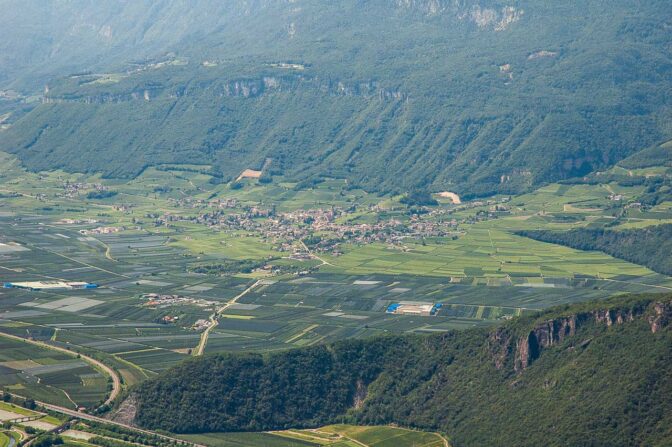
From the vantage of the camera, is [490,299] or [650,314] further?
[490,299]

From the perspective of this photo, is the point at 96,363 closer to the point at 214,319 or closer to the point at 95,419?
the point at 95,419

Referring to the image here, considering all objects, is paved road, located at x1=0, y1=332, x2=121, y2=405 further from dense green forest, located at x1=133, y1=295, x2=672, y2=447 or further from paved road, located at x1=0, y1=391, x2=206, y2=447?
dense green forest, located at x1=133, y1=295, x2=672, y2=447

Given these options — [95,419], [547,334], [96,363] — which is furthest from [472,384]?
[96,363]

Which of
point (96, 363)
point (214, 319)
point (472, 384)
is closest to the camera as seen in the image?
point (472, 384)

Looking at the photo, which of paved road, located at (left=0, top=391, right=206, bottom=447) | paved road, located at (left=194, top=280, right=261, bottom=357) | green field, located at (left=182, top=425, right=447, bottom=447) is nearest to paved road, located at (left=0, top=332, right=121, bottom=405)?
paved road, located at (left=0, top=391, right=206, bottom=447)

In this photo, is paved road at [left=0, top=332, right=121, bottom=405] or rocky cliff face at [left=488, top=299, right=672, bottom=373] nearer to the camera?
rocky cliff face at [left=488, top=299, right=672, bottom=373]

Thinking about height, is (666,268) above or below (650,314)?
below

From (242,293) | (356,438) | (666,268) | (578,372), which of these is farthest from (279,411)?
(666,268)

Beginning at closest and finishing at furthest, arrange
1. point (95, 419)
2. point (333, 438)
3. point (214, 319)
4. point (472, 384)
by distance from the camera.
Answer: point (333, 438)
point (95, 419)
point (472, 384)
point (214, 319)

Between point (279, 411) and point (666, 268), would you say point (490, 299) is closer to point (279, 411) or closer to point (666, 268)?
point (666, 268)
